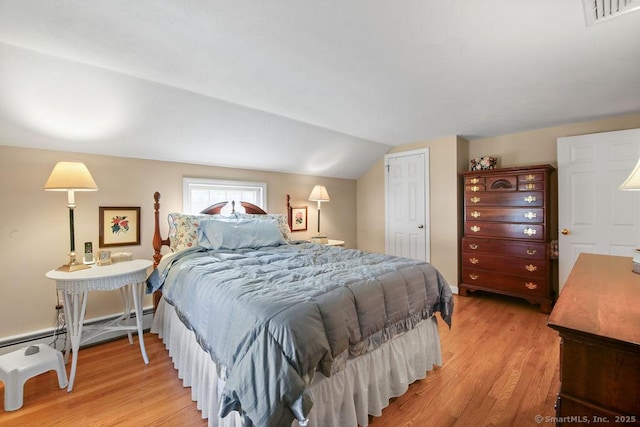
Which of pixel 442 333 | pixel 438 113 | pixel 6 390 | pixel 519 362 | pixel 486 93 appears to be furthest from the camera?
pixel 438 113

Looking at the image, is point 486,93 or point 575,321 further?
point 486,93

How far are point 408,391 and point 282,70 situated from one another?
235 cm

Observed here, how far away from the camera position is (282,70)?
6.81 feet

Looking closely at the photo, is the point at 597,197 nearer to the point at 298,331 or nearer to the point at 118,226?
the point at 298,331

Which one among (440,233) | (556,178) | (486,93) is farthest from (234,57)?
(556,178)

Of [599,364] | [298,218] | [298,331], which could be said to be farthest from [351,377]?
[298,218]

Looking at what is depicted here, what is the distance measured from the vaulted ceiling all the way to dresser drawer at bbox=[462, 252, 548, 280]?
5.27 feet

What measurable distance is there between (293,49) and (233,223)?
1.72 meters

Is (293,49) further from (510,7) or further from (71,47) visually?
(71,47)

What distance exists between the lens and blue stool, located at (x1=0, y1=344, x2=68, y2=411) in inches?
67.8

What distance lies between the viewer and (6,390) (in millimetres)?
1710

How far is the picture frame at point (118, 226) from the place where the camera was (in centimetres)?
277

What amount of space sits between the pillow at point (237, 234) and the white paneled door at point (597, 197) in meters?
3.25

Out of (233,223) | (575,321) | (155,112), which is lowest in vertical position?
(575,321)
